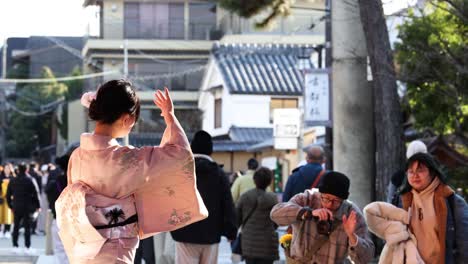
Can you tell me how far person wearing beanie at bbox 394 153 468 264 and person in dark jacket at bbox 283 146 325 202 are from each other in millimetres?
4633

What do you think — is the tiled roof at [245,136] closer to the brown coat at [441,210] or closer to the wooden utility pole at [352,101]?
the wooden utility pole at [352,101]

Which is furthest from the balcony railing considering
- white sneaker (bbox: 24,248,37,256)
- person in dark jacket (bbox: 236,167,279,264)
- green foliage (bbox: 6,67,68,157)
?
person in dark jacket (bbox: 236,167,279,264)

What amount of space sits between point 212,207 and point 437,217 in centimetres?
363

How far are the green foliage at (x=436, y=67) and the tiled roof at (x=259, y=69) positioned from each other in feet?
85.9

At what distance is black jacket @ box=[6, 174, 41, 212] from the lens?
21.9 meters

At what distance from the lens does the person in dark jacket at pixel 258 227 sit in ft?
42.0

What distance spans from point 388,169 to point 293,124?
894cm

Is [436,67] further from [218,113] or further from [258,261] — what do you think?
[218,113]

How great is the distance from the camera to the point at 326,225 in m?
8.20

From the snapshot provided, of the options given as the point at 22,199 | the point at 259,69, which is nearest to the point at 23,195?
the point at 22,199

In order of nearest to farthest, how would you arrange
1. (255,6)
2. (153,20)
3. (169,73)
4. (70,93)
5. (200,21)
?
(255,6) < (169,73) < (153,20) < (200,21) < (70,93)

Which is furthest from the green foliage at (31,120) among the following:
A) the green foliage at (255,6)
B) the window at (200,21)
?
the green foliage at (255,6)

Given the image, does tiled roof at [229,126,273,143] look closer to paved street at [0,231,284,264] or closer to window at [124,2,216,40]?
window at [124,2,216,40]

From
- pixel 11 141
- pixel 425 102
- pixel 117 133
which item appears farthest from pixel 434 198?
pixel 11 141
